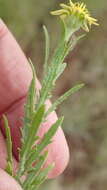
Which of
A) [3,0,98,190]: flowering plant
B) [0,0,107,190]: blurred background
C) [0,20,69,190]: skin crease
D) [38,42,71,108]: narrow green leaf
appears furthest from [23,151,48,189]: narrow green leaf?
[0,0,107,190]: blurred background

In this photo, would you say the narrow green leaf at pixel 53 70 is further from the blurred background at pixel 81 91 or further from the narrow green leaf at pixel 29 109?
the blurred background at pixel 81 91

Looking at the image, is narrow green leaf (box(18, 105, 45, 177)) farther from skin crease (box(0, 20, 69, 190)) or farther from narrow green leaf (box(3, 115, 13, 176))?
skin crease (box(0, 20, 69, 190))

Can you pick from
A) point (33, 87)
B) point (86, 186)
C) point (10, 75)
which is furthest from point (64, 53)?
point (86, 186)

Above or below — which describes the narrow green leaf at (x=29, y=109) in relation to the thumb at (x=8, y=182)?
above

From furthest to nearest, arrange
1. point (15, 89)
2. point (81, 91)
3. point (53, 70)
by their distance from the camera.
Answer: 1. point (81, 91)
2. point (15, 89)
3. point (53, 70)

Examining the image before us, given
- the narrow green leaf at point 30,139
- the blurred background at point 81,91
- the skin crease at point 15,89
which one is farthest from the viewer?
the blurred background at point 81,91

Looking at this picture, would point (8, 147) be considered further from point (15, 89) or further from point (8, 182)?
point (15, 89)

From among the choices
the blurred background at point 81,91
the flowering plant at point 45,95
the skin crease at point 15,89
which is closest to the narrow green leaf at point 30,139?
the flowering plant at point 45,95

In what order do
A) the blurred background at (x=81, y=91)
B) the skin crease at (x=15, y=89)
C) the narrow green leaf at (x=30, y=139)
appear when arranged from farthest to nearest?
the blurred background at (x=81, y=91), the skin crease at (x=15, y=89), the narrow green leaf at (x=30, y=139)

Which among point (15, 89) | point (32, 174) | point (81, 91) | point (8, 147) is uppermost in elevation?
point (8, 147)

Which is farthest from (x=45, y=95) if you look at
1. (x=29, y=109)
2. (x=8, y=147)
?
(x=8, y=147)
